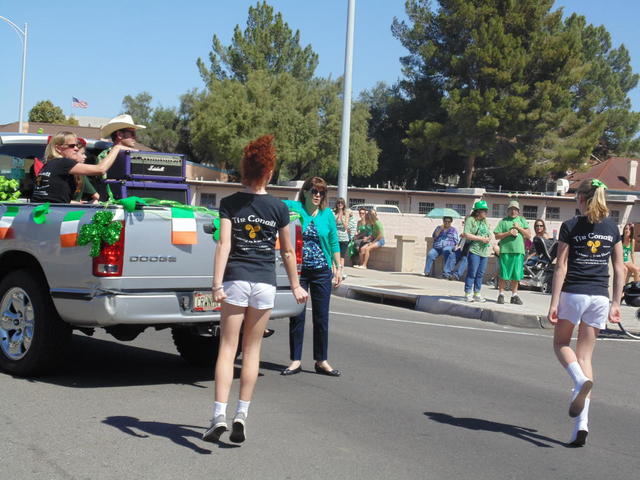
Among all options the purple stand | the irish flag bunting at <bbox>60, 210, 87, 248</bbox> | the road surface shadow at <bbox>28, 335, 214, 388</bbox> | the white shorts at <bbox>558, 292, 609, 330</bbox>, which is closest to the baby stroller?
the purple stand

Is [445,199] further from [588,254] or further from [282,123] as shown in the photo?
[588,254]

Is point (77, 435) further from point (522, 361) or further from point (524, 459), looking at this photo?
point (522, 361)

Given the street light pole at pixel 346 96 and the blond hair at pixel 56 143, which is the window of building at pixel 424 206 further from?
the blond hair at pixel 56 143

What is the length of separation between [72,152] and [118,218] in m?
1.57

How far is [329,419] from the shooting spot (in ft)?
21.1

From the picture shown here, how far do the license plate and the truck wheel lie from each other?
3.64ft

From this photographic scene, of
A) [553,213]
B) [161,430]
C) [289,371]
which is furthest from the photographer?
[553,213]

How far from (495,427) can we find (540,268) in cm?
1288

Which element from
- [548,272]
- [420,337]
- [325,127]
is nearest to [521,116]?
[325,127]

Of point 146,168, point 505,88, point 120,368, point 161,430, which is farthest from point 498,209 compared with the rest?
point 161,430

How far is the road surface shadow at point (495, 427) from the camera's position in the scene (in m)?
6.18

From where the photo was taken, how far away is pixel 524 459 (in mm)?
5629

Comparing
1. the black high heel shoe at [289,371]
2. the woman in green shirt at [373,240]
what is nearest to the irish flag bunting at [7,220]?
the black high heel shoe at [289,371]

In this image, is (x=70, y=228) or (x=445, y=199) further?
(x=445, y=199)
